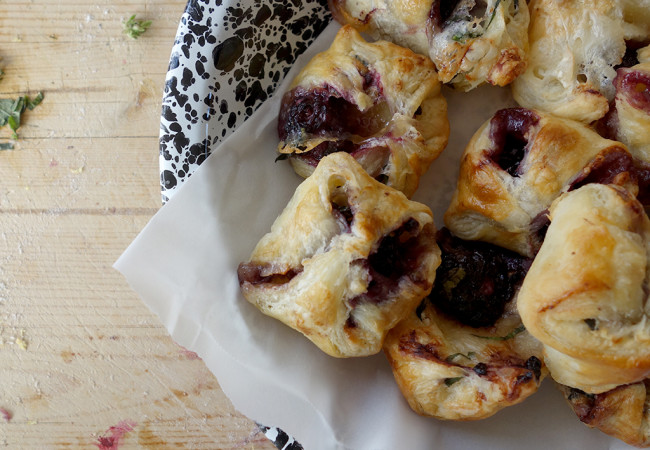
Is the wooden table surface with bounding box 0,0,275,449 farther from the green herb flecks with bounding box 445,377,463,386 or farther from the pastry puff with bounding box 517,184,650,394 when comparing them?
the pastry puff with bounding box 517,184,650,394

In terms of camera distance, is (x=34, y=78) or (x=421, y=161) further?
(x=34, y=78)

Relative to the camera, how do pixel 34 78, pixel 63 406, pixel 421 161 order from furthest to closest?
pixel 34 78 → pixel 63 406 → pixel 421 161

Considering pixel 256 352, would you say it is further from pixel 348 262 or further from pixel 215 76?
pixel 215 76

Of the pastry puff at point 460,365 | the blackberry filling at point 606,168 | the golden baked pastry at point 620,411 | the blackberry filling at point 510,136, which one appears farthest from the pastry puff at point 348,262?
the golden baked pastry at point 620,411

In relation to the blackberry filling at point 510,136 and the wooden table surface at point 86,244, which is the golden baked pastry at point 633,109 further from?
the wooden table surface at point 86,244

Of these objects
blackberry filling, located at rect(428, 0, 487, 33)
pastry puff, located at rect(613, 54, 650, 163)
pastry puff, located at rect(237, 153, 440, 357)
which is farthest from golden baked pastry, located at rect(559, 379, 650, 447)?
blackberry filling, located at rect(428, 0, 487, 33)

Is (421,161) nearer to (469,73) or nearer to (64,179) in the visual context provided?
(469,73)

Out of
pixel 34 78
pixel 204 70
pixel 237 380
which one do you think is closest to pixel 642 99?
pixel 204 70
